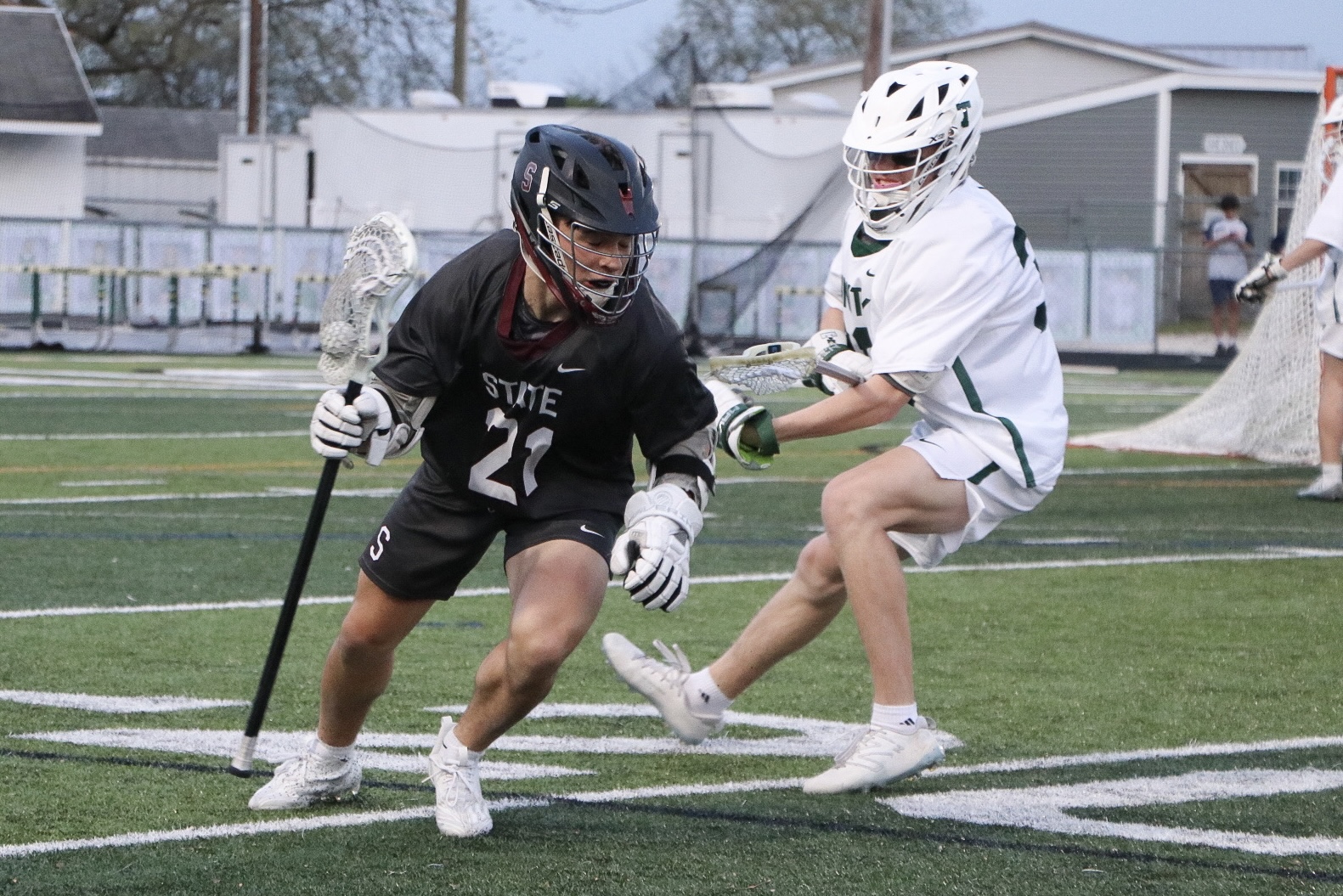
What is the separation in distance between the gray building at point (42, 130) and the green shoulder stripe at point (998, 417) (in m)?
33.7

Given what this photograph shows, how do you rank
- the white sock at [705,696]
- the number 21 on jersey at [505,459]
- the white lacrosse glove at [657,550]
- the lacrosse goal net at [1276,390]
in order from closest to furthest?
1. the white lacrosse glove at [657,550]
2. the number 21 on jersey at [505,459]
3. the white sock at [705,696]
4. the lacrosse goal net at [1276,390]

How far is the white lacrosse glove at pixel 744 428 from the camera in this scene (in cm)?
460

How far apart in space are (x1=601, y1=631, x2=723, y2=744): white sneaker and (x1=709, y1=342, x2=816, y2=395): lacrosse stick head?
766mm

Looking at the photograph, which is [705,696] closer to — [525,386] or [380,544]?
[380,544]

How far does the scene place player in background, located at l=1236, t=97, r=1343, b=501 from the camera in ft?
30.8

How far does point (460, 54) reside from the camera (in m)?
40.0

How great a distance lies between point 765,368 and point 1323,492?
6.59 metres

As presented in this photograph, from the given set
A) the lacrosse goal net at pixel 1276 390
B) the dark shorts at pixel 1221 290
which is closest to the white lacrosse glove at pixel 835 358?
the lacrosse goal net at pixel 1276 390

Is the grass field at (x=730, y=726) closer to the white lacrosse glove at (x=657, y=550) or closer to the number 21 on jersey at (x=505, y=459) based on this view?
the white lacrosse glove at (x=657, y=550)

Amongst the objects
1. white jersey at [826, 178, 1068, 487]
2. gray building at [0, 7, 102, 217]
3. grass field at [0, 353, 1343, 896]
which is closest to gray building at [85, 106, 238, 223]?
gray building at [0, 7, 102, 217]

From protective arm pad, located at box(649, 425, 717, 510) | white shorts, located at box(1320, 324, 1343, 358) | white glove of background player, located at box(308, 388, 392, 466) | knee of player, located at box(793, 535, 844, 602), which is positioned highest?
white shorts, located at box(1320, 324, 1343, 358)

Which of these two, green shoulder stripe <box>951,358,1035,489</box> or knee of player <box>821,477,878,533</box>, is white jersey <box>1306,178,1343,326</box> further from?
knee of player <box>821,477,878,533</box>

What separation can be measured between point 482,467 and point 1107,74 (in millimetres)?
37482

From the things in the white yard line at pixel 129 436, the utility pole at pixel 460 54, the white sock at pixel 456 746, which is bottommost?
the white sock at pixel 456 746
